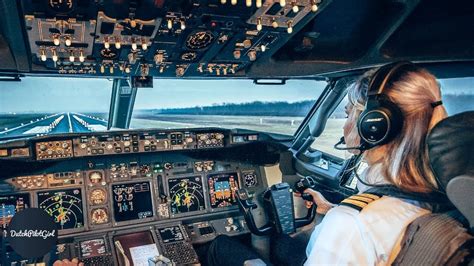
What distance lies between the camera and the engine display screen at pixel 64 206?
3.11m

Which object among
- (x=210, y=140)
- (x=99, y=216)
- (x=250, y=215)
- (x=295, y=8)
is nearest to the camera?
(x=295, y=8)

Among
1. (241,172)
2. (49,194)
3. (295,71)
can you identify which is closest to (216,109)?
(241,172)

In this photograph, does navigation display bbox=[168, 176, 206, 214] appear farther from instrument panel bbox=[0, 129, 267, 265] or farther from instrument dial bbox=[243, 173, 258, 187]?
instrument dial bbox=[243, 173, 258, 187]

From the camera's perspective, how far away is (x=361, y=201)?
125 cm

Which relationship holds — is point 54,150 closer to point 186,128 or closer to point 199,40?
point 186,128

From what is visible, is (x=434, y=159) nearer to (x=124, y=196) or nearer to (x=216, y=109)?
(x=124, y=196)

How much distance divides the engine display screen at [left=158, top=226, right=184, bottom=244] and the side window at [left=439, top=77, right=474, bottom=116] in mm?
2120

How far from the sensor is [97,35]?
2391mm

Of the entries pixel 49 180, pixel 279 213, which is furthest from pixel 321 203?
pixel 49 180

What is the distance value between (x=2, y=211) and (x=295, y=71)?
8.04ft

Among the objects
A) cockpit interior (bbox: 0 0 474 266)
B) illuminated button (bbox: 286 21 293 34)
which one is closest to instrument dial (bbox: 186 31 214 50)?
cockpit interior (bbox: 0 0 474 266)

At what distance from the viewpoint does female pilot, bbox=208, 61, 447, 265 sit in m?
1.19

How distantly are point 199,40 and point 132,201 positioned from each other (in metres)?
1.46

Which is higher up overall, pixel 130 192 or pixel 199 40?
pixel 199 40
